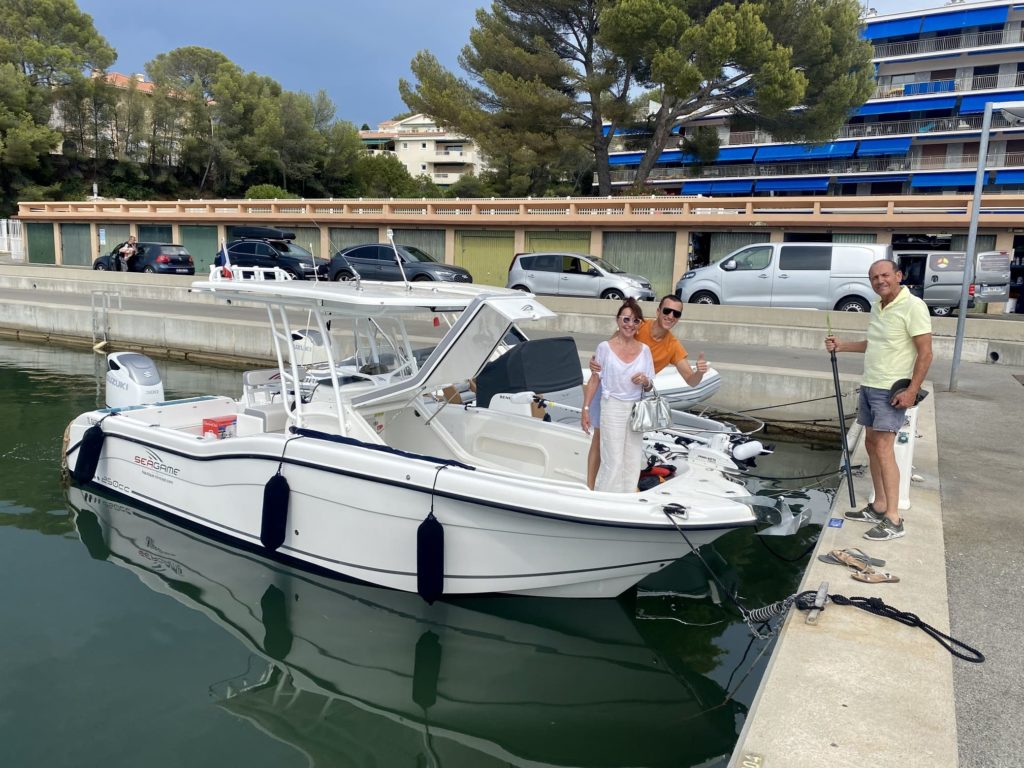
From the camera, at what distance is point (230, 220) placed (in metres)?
31.2

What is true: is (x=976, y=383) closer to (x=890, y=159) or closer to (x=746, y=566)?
(x=746, y=566)

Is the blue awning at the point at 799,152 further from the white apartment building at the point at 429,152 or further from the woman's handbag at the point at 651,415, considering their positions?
the woman's handbag at the point at 651,415

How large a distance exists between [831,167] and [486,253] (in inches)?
1597

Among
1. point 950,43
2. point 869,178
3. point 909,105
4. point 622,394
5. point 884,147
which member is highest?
point 950,43

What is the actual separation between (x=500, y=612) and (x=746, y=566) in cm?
250

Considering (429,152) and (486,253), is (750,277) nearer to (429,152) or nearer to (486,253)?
(486,253)

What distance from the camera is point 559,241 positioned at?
25844mm

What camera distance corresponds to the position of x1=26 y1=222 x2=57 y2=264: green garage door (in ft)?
122

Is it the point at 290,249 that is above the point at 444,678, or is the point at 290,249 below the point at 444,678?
above

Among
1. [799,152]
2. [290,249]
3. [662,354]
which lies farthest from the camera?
[799,152]

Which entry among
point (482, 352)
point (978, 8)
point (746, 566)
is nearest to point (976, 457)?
point (746, 566)

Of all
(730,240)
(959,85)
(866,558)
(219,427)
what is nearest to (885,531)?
(866,558)

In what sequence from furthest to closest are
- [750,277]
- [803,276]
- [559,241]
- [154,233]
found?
1. [154,233]
2. [559,241]
3. [750,277]
4. [803,276]

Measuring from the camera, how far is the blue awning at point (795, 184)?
57750 mm
